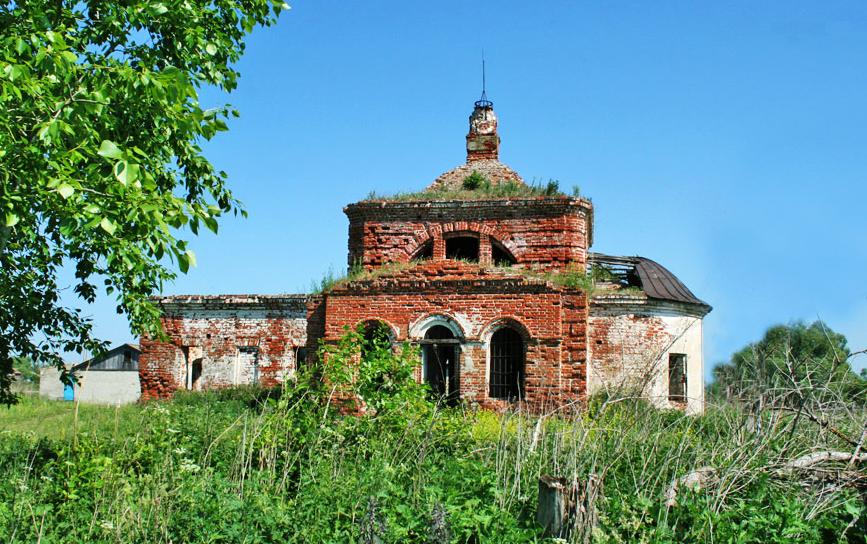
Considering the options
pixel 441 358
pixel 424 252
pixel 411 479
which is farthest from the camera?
pixel 424 252

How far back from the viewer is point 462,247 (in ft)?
61.8

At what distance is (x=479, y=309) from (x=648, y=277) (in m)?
6.37

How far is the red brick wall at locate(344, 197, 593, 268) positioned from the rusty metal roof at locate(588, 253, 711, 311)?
208 centimetres

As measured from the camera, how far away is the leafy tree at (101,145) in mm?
6090


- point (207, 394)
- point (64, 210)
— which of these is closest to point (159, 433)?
point (64, 210)

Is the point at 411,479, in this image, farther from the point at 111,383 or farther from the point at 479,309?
the point at 111,383

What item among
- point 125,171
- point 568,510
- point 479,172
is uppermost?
point 479,172

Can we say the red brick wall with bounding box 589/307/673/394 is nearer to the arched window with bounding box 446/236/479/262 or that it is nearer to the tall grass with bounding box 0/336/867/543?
the arched window with bounding box 446/236/479/262

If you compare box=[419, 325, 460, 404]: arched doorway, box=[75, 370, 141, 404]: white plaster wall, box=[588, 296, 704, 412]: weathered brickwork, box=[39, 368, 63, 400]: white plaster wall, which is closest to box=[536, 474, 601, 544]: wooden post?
box=[419, 325, 460, 404]: arched doorway

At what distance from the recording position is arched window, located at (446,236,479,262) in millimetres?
18672

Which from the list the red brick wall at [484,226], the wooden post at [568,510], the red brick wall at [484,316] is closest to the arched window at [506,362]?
the red brick wall at [484,316]

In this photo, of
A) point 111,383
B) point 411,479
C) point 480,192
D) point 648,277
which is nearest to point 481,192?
point 480,192

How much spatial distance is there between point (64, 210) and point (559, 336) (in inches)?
410

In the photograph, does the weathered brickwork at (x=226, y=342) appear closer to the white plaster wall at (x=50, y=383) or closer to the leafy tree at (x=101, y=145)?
the leafy tree at (x=101, y=145)
